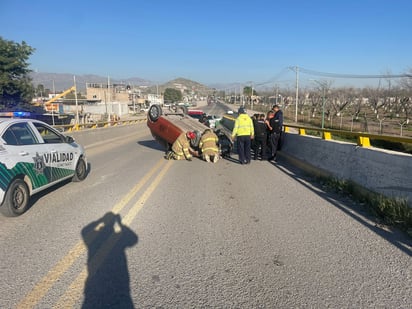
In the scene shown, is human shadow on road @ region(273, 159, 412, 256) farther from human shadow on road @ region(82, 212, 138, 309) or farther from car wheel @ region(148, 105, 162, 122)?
car wheel @ region(148, 105, 162, 122)

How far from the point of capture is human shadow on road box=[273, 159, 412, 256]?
13.8 ft

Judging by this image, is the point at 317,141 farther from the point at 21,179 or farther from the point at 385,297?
the point at 21,179

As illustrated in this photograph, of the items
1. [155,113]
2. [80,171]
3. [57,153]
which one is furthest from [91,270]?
[155,113]

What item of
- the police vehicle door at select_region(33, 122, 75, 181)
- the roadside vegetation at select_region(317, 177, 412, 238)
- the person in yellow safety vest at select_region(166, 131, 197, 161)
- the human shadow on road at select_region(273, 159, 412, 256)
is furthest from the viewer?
the person in yellow safety vest at select_region(166, 131, 197, 161)

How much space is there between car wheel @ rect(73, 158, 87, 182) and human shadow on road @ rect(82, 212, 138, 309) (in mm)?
3101

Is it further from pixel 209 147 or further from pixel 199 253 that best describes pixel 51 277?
pixel 209 147

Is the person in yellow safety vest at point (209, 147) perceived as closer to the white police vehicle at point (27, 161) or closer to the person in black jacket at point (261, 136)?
the person in black jacket at point (261, 136)

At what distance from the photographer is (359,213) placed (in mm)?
5496

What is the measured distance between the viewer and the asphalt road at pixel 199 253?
2.99 meters

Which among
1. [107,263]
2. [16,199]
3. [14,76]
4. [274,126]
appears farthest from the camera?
[14,76]

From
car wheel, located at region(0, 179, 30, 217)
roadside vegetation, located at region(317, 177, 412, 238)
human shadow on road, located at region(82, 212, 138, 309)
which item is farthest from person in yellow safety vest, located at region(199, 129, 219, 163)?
car wheel, located at region(0, 179, 30, 217)

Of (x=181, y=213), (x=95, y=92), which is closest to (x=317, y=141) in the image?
(x=181, y=213)

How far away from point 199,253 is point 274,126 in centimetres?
810

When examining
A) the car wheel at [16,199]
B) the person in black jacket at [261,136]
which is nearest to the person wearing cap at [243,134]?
the person in black jacket at [261,136]
